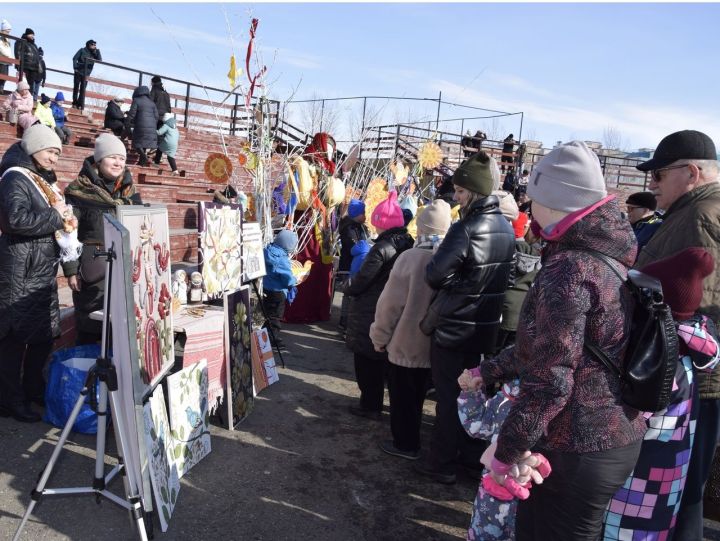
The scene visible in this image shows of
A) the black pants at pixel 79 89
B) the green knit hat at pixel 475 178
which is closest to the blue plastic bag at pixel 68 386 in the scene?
the green knit hat at pixel 475 178

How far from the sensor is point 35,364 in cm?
406

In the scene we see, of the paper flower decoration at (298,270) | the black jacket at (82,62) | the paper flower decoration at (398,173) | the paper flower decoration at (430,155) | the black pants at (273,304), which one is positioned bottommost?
the black pants at (273,304)

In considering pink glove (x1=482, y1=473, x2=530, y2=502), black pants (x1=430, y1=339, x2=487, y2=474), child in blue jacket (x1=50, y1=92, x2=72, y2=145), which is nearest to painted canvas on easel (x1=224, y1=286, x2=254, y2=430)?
black pants (x1=430, y1=339, x2=487, y2=474)

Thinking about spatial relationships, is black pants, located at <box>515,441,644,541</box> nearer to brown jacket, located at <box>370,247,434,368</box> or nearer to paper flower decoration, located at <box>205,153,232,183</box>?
brown jacket, located at <box>370,247,434,368</box>

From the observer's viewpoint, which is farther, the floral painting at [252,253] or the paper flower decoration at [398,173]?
the paper flower decoration at [398,173]

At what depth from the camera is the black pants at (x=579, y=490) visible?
1.77m

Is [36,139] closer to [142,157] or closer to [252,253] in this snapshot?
[252,253]

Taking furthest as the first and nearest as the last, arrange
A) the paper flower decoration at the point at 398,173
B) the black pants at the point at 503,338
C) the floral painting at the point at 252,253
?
1. the paper flower decoration at the point at 398,173
2. the floral painting at the point at 252,253
3. the black pants at the point at 503,338

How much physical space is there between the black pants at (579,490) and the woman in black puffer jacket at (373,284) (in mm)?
2461

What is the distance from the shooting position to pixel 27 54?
38.4 feet

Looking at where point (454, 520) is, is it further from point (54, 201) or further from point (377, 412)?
point (54, 201)

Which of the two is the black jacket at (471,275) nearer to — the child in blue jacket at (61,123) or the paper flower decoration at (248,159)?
the paper flower decoration at (248,159)

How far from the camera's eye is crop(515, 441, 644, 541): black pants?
1772mm

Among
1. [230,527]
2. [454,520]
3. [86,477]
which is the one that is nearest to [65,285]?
[86,477]
